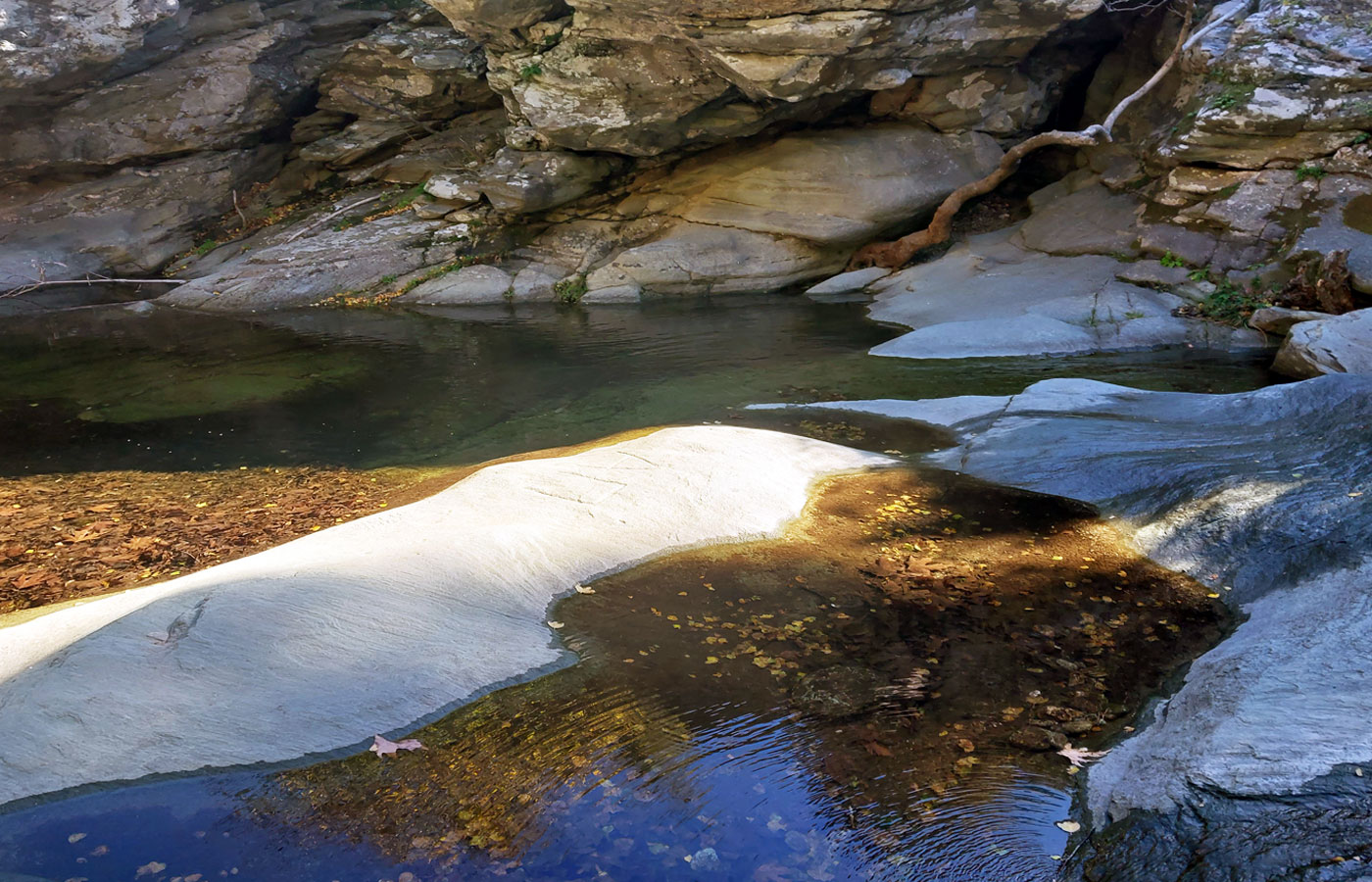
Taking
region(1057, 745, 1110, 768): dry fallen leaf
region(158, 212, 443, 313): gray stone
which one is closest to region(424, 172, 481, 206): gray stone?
region(158, 212, 443, 313): gray stone

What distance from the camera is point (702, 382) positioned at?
10.5m

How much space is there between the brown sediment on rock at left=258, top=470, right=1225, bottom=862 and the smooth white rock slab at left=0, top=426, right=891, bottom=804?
24cm

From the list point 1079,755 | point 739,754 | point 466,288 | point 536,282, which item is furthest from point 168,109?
point 1079,755

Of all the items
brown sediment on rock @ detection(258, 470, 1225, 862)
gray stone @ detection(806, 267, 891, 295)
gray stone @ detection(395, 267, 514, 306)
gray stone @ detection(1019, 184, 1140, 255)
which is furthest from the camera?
gray stone @ detection(395, 267, 514, 306)

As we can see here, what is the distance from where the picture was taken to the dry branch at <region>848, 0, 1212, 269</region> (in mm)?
14148

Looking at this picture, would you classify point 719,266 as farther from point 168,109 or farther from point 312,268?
point 168,109

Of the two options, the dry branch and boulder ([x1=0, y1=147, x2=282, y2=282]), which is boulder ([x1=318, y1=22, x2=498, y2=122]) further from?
the dry branch

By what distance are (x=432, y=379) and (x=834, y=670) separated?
8.04 meters

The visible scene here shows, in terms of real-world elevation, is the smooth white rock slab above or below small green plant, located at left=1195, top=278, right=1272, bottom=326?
above

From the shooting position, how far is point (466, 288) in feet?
55.3

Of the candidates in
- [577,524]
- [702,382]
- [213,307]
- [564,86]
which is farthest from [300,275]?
[577,524]

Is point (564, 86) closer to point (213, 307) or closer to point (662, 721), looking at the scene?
point (213, 307)

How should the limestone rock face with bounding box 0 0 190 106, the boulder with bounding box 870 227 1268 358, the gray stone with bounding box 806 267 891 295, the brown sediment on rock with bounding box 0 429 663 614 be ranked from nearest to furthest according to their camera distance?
the brown sediment on rock with bounding box 0 429 663 614 < the boulder with bounding box 870 227 1268 358 < the limestone rock face with bounding box 0 0 190 106 < the gray stone with bounding box 806 267 891 295

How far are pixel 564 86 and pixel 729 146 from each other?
347 cm
